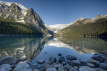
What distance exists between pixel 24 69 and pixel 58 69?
555 centimetres

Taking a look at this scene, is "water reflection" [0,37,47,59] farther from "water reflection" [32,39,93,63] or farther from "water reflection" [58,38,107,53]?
"water reflection" [58,38,107,53]

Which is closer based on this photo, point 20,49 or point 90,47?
point 20,49

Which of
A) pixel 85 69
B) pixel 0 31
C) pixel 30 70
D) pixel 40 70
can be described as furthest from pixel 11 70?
pixel 0 31

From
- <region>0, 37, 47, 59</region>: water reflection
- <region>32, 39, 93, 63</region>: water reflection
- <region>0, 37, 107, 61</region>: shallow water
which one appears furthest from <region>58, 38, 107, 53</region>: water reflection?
<region>0, 37, 47, 59</region>: water reflection

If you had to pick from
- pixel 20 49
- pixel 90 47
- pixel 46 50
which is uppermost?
pixel 20 49

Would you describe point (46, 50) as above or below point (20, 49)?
below

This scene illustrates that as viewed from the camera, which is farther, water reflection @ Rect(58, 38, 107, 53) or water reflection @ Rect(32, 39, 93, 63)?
water reflection @ Rect(58, 38, 107, 53)

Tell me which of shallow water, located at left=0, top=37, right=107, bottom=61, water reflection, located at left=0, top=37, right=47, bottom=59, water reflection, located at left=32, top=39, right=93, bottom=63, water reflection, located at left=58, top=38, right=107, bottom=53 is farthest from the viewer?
water reflection, located at left=58, top=38, right=107, bottom=53

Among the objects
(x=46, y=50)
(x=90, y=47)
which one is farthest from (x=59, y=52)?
(x=90, y=47)

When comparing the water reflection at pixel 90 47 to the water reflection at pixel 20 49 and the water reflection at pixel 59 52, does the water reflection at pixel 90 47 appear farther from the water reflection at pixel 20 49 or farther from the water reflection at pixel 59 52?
the water reflection at pixel 20 49

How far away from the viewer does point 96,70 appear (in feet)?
65.3

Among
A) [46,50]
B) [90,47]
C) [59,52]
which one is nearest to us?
[59,52]

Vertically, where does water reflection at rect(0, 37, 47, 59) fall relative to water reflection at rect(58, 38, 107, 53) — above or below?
above

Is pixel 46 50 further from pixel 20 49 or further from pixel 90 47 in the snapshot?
pixel 90 47
